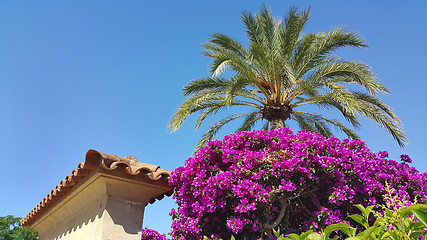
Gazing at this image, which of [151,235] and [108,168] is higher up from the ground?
[151,235]

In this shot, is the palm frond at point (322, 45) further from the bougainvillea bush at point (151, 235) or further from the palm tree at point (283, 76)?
the bougainvillea bush at point (151, 235)

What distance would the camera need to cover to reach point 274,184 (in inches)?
161

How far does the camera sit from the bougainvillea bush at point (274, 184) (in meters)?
3.96

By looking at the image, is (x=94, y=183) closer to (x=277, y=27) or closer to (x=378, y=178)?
(x=378, y=178)

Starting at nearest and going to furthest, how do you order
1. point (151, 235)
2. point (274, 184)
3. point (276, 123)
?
point (274, 184)
point (151, 235)
point (276, 123)

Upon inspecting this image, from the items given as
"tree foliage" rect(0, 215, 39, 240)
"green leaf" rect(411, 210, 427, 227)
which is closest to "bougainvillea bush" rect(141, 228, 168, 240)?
"green leaf" rect(411, 210, 427, 227)

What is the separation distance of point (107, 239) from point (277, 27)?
7.99m

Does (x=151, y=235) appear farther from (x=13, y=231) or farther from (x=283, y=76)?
(x=13, y=231)

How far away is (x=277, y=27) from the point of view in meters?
9.73

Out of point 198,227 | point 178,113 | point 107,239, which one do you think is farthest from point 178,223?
point 178,113

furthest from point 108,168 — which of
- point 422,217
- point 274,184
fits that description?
point 422,217

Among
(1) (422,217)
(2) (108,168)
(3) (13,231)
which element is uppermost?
(3) (13,231)

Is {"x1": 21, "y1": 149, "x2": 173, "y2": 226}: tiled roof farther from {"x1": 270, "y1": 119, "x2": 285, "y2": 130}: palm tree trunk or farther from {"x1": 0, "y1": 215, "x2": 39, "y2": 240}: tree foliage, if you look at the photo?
{"x1": 0, "y1": 215, "x2": 39, "y2": 240}: tree foliage

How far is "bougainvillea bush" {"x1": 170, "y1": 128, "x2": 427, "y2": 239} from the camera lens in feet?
13.0
